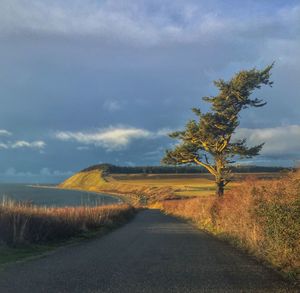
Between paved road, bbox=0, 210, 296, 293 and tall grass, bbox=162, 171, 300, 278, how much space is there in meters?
0.57

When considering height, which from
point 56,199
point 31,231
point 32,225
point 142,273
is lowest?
point 142,273

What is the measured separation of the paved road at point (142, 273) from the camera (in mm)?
9406

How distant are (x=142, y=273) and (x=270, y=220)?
13.6ft

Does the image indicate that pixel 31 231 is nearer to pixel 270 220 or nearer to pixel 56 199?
pixel 270 220

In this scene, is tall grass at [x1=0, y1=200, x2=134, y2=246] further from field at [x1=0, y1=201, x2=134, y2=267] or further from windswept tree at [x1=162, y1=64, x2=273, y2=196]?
windswept tree at [x1=162, y1=64, x2=273, y2=196]

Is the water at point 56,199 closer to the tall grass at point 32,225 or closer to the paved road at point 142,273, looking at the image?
the tall grass at point 32,225

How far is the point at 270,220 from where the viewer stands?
1301 cm

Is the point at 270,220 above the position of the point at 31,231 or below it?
above

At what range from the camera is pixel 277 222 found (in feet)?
40.5

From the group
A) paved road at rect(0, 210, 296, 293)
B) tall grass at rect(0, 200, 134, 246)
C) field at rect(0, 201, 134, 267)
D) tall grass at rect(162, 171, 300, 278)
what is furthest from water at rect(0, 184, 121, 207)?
Result: tall grass at rect(162, 171, 300, 278)

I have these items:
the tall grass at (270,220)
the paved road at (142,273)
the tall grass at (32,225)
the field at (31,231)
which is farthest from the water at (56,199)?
the tall grass at (270,220)

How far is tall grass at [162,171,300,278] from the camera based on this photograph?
1147cm

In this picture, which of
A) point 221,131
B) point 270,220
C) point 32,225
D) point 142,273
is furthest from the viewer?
point 221,131

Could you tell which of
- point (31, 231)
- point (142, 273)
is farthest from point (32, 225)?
point (142, 273)
